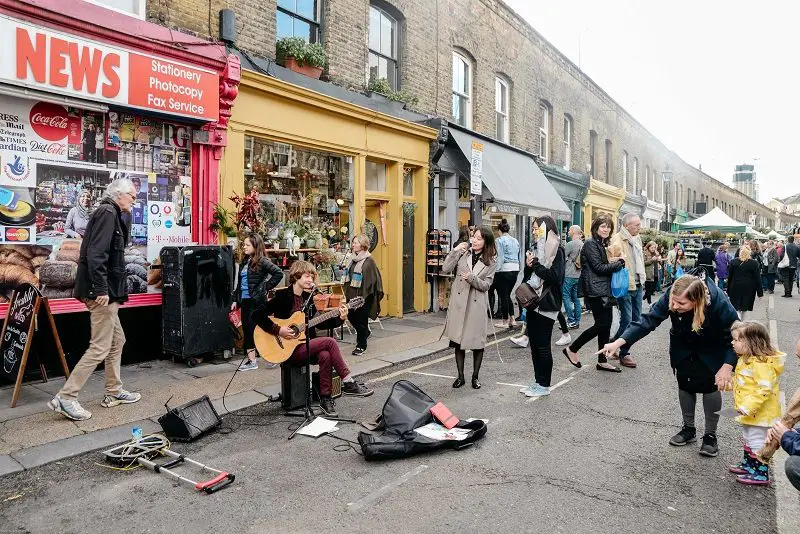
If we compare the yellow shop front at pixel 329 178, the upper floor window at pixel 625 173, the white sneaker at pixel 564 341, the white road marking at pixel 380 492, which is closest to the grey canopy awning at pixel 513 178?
the yellow shop front at pixel 329 178

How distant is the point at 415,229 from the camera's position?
13.0 metres

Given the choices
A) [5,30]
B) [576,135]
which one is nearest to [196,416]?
[5,30]

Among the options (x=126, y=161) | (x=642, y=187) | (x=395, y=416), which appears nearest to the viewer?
(x=395, y=416)

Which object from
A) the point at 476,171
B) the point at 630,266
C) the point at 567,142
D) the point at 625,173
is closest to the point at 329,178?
the point at 476,171

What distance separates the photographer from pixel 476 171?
13047 mm

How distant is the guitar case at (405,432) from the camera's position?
15.0ft

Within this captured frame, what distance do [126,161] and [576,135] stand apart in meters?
18.4

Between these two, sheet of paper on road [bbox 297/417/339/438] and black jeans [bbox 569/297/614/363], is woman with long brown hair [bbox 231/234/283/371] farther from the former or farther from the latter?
black jeans [bbox 569/297/614/363]

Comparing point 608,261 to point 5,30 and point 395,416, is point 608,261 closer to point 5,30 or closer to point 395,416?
point 395,416

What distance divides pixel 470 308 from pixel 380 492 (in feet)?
10.1

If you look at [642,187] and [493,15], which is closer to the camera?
[493,15]

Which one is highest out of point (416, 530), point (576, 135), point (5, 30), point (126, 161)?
point (576, 135)

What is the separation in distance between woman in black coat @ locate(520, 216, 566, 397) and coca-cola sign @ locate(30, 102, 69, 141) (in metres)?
5.66

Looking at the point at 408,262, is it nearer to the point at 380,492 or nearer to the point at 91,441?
the point at 91,441
